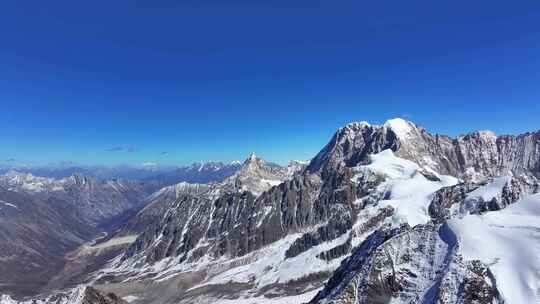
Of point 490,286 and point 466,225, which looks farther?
point 466,225

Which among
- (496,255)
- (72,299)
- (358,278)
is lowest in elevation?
(72,299)

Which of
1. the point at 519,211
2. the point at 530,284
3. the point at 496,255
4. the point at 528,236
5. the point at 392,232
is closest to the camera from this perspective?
the point at 530,284

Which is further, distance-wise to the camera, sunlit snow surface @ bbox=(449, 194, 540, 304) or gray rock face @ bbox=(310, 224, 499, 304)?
gray rock face @ bbox=(310, 224, 499, 304)

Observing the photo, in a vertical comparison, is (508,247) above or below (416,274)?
above

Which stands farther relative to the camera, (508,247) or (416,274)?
(416,274)

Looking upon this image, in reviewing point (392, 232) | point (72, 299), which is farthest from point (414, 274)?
point (72, 299)

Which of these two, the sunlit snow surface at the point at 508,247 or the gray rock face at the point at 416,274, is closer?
the sunlit snow surface at the point at 508,247

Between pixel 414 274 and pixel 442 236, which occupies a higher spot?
pixel 442 236

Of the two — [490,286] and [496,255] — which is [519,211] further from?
[490,286]
